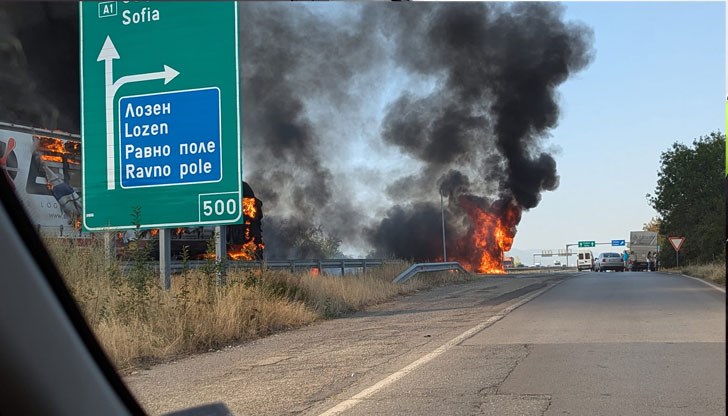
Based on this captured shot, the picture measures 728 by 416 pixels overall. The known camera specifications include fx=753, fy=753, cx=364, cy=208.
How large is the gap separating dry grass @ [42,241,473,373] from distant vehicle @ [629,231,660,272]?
47.6m

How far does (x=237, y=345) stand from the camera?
10.1 m

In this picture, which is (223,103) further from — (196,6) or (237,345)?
(237,345)

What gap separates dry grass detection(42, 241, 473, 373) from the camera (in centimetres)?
823

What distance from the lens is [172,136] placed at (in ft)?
34.5

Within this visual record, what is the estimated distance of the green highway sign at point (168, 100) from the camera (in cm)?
1056

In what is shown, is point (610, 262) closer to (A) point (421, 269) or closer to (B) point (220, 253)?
(A) point (421, 269)

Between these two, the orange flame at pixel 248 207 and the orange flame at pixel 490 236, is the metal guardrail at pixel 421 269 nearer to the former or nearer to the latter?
the orange flame at pixel 248 207

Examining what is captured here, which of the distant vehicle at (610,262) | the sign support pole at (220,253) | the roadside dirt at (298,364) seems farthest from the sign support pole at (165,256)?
the distant vehicle at (610,262)

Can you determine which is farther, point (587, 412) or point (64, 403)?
point (587, 412)

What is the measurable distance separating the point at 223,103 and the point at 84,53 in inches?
82.0

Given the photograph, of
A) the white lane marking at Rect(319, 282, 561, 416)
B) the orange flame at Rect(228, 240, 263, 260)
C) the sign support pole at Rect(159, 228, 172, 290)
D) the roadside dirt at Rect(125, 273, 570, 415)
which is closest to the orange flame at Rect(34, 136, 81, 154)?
the sign support pole at Rect(159, 228, 172, 290)

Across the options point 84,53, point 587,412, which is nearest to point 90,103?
point 84,53

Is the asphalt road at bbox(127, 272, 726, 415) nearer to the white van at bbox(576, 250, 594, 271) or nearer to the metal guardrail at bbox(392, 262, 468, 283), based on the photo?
the metal guardrail at bbox(392, 262, 468, 283)

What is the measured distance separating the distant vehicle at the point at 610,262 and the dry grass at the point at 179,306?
1607 inches
